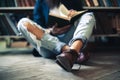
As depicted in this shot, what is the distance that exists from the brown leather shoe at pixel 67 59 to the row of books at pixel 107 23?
3.45 feet

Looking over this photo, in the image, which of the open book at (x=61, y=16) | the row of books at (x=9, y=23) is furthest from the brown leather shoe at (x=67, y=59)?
the row of books at (x=9, y=23)

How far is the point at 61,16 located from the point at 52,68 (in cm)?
42

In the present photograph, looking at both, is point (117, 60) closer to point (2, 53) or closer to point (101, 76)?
point (101, 76)

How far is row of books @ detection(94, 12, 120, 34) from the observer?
2.96m

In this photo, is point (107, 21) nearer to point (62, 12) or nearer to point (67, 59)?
point (62, 12)

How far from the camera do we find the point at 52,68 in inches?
83.4

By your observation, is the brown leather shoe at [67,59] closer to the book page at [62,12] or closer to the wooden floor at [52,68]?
the wooden floor at [52,68]

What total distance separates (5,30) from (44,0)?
613mm

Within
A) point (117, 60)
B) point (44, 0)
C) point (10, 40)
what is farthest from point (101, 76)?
point (10, 40)

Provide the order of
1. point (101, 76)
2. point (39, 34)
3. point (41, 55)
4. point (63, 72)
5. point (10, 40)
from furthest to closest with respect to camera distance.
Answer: point (10, 40)
point (41, 55)
point (39, 34)
point (63, 72)
point (101, 76)

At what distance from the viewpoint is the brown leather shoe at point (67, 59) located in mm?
1916

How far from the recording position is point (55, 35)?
2.40 m

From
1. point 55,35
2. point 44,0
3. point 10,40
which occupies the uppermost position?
point 44,0

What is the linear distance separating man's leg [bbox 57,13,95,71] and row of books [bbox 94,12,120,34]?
2.44 ft
